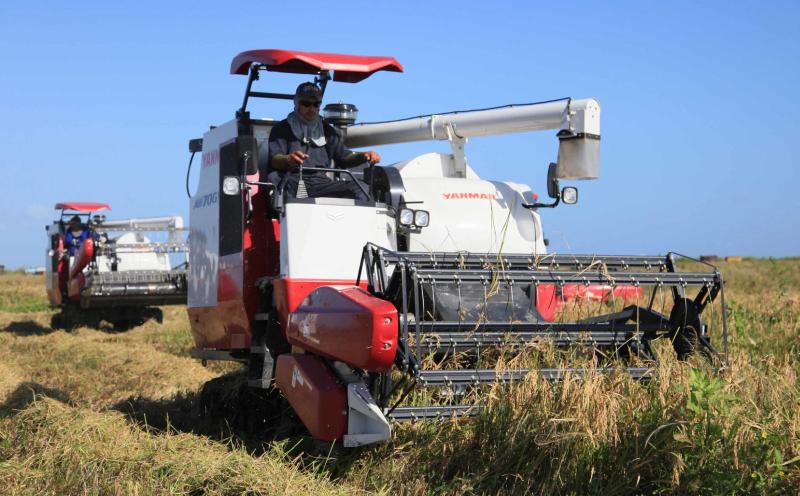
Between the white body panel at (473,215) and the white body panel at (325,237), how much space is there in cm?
232

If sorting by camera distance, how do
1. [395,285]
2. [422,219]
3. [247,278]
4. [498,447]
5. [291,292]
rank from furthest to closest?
[422,219] → [247,278] → [291,292] → [395,285] → [498,447]

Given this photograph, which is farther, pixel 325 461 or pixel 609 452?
pixel 325 461

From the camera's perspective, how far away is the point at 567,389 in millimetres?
5211

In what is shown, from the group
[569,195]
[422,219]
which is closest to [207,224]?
[422,219]

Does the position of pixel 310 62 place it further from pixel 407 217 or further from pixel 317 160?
pixel 407 217

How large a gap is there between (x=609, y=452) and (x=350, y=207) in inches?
116

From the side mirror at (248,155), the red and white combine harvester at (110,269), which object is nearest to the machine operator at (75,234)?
the red and white combine harvester at (110,269)

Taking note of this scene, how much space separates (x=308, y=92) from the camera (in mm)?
7902

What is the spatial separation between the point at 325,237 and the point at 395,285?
1337 millimetres

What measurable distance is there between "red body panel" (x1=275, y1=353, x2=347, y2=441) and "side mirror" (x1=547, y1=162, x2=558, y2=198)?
3.36 m

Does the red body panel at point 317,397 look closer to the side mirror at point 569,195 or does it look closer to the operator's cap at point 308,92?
the operator's cap at point 308,92

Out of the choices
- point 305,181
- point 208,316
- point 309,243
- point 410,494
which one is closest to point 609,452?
point 410,494

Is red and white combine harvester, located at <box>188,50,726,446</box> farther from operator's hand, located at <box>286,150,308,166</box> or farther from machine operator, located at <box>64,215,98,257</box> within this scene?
machine operator, located at <box>64,215,98,257</box>

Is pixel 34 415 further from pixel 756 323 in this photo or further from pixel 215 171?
pixel 756 323
